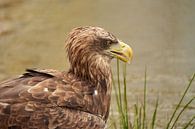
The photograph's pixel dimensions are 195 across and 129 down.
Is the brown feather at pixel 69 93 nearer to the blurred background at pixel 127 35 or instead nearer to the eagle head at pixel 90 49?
the eagle head at pixel 90 49

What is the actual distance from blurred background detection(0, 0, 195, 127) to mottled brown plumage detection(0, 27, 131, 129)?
1.83 meters


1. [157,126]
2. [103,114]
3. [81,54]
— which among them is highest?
[81,54]

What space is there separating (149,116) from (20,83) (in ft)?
8.34

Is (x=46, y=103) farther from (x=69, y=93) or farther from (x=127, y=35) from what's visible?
(x=127, y=35)

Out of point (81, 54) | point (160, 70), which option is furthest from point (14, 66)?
point (81, 54)

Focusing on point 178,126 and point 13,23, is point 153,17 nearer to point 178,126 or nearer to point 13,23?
point 13,23

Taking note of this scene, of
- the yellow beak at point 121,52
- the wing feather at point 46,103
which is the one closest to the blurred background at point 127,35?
the yellow beak at point 121,52

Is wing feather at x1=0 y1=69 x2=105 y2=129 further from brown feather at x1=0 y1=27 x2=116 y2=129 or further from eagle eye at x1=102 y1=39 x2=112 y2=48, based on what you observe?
eagle eye at x1=102 y1=39 x2=112 y2=48

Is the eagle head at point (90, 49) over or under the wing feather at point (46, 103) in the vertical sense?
over

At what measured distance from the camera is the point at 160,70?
10500mm

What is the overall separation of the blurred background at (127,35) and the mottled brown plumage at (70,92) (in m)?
1.83

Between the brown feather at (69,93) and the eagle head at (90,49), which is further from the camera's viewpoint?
the eagle head at (90,49)

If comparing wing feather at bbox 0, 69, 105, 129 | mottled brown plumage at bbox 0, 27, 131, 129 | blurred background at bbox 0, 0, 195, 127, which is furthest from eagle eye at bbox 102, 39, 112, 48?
blurred background at bbox 0, 0, 195, 127

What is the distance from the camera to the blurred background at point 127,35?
10203 mm
